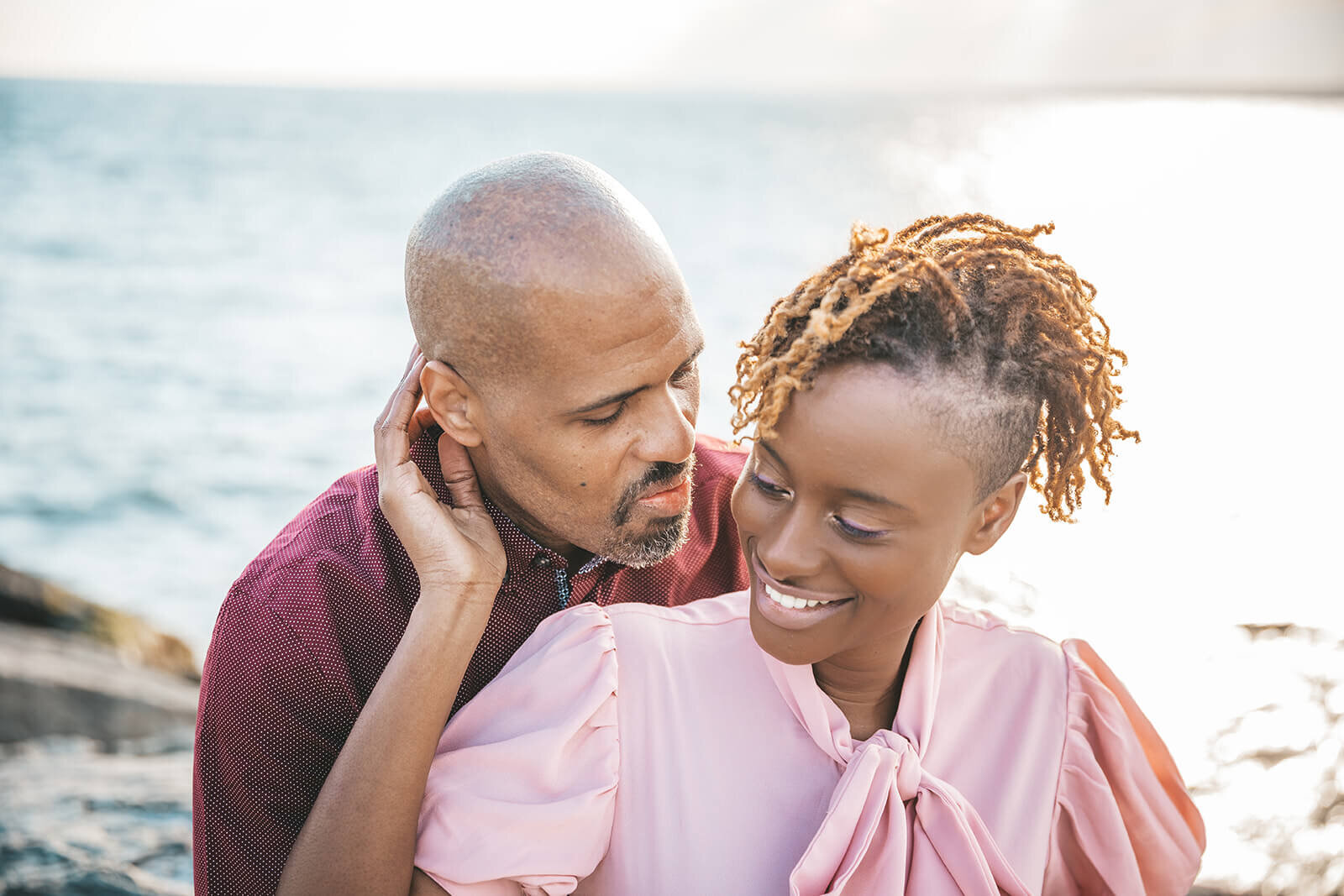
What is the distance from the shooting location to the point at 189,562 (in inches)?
312

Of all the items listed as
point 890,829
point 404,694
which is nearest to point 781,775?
point 890,829

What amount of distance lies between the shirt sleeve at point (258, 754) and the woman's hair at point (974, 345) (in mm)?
1108

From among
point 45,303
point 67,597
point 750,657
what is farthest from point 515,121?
point 750,657

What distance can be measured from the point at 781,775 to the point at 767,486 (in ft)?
1.66

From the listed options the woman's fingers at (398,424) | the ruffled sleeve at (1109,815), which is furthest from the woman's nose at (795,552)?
the woman's fingers at (398,424)

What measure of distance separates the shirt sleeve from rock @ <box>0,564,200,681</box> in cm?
332

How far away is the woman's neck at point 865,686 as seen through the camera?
213 cm

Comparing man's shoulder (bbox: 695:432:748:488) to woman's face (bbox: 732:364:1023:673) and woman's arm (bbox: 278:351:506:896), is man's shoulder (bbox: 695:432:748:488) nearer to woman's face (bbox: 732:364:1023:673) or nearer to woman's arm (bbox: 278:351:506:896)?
woman's arm (bbox: 278:351:506:896)

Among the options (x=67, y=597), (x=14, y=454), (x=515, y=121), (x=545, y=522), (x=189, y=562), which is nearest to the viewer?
(x=545, y=522)

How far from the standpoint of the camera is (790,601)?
76.0 inches

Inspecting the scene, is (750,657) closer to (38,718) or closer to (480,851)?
(480,851)

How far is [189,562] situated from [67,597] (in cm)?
235

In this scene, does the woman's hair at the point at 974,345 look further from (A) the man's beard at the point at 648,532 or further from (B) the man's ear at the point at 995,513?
(A) the man's beard at the point at 648,532

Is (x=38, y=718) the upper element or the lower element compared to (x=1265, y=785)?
lower
